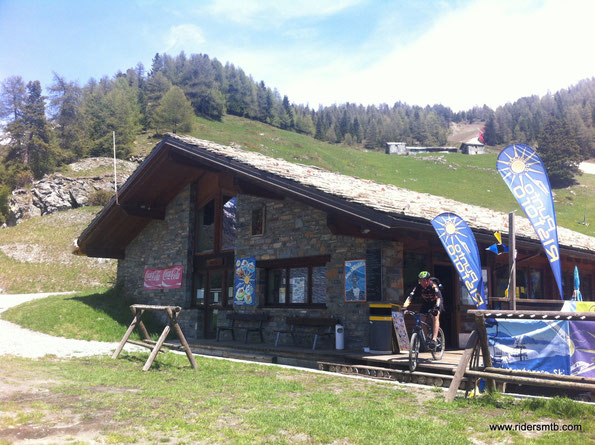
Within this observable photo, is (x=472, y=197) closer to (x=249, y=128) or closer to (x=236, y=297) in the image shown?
(x=236, y=297)

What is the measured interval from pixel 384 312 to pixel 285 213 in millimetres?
3965

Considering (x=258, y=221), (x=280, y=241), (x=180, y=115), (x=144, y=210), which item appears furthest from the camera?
(x=180, y=115)

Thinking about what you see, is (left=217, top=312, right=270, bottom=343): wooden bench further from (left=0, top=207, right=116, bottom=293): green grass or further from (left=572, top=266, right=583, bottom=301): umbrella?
(left=0, top=207, right=116, bottom=293): green grass

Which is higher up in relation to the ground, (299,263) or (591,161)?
(591,161)

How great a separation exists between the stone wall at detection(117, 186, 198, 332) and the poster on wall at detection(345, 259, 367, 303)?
6.51 meters

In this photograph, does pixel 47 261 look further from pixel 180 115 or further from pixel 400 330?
pixel 180 115

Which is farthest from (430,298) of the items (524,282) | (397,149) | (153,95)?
(397,149)

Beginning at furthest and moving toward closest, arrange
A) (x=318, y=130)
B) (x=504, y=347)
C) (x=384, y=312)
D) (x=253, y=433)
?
(x=318, y=130) < (x=384, y=312) < (x=504, y=347) < (x=253, y=433)

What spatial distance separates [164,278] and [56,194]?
34585mm

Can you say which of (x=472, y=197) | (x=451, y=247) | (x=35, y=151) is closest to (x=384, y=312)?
(x=451, y=247)

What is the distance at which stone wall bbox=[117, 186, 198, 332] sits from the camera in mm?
16016

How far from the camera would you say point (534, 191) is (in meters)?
7.39

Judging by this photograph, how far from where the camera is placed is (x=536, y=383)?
5.52 metres

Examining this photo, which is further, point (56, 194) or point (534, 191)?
point (56, 194)
